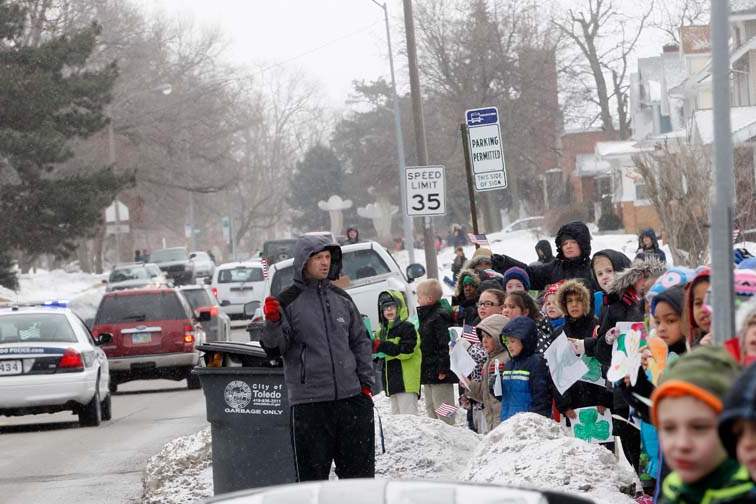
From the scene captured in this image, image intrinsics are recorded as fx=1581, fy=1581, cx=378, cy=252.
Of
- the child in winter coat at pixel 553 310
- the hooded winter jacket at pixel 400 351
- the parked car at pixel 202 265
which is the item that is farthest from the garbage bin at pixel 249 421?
the parked car at pixel 202 265

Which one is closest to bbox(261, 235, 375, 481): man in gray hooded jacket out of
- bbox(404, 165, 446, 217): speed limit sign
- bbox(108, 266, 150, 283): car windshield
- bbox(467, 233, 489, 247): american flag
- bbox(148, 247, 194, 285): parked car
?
bbox(467, 233, 489, 247): american flag

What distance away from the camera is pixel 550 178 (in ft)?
256

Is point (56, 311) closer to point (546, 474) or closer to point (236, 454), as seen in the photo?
point (236, 454)

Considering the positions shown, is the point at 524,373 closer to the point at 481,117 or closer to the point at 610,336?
the point at 610,336

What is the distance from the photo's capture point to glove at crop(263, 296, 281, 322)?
8.14 metres

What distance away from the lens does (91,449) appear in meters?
16.0

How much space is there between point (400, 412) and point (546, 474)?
4.73 m

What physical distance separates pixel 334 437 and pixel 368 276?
38.5 ft

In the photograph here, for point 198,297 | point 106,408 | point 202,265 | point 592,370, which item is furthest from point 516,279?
point 202,265

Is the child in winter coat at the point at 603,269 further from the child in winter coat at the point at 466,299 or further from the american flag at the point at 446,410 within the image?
the child in winter coat at the point at 466,299

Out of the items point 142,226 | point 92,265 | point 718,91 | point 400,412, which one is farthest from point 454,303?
point 92,265

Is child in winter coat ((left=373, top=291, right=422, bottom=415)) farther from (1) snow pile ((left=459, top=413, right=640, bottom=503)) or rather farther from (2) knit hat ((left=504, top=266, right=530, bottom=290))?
(1) snow pile ((left=459, top=413, right=640, bottom=503))

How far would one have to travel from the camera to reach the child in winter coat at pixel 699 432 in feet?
13.0

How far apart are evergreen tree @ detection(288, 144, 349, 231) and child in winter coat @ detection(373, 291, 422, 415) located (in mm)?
98649
